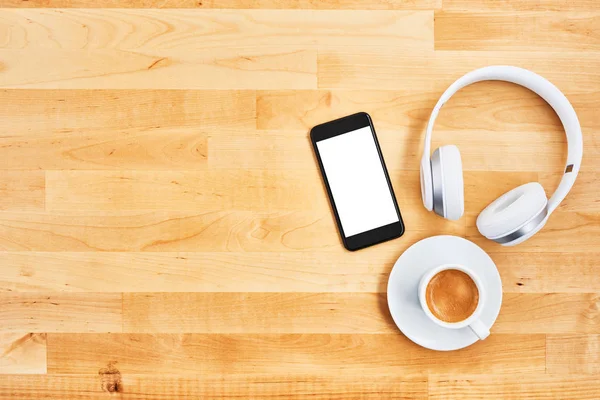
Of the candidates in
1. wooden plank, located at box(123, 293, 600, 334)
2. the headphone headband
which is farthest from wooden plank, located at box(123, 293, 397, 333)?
the headphone headband

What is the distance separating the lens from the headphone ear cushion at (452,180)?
73 cm

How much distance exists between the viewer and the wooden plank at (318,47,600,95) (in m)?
0.84

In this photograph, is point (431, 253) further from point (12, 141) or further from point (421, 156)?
point (12, 141)

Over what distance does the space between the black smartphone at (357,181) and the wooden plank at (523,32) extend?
7.6 inches

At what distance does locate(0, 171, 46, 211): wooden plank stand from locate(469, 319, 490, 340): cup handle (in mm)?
675

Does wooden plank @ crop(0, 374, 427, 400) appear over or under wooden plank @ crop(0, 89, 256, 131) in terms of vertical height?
under

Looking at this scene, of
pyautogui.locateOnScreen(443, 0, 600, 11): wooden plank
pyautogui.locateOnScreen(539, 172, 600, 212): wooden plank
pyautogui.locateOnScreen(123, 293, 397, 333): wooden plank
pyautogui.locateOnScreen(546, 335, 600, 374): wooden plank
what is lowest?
pyautogui.locateOnScreen(546, 335, 600, 374): wooden plank

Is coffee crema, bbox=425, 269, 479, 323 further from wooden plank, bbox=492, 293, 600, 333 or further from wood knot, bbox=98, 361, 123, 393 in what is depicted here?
wood knot, bbox=98, 361, 123, 393

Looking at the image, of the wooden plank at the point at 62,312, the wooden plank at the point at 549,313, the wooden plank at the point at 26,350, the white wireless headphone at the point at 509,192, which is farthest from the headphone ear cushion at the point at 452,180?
the wooden plank at the point at 26,350

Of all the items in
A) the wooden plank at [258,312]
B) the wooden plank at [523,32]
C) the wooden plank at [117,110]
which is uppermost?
the wooden plank at [523,32]

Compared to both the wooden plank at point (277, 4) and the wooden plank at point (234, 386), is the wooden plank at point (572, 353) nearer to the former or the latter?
the wooden plank at point (234, 386)

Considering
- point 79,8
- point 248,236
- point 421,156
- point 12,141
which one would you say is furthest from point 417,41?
point 12,141

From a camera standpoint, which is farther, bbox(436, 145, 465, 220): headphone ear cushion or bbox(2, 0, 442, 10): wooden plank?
bbox(2, 0, 442, 10): wooden plank

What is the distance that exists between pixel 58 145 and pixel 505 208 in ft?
2.25
